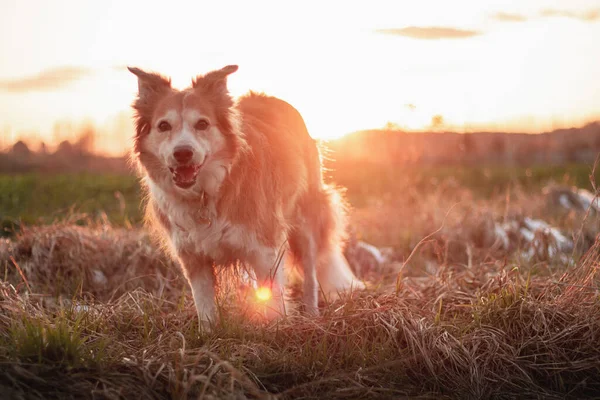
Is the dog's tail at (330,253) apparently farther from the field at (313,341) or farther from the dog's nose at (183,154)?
the dog's nose at (183,154)

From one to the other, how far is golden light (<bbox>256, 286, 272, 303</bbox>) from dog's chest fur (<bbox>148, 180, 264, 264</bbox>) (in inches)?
10.8

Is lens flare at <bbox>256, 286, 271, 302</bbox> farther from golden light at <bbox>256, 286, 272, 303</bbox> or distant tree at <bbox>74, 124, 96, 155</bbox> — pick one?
distant tree at <bbox>74, 124, 96, 155</bbox>

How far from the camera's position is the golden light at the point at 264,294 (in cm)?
416

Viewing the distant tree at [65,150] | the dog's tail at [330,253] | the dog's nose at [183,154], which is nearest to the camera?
the dog's nose at [183,154]

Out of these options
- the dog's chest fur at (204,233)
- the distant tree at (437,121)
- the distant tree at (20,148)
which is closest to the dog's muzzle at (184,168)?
the dog's chest fur at (204,233)

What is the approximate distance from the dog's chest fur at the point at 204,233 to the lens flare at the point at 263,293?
27 cm

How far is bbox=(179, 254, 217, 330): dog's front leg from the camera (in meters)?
4.16

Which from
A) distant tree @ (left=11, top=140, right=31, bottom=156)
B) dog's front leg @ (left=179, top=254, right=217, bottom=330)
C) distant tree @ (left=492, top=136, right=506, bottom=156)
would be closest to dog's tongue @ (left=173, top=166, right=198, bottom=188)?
dog's front leg @ (left=179, top=254, right=217, bottom=330)

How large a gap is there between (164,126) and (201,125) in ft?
0.91

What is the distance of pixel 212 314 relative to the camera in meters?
4.00

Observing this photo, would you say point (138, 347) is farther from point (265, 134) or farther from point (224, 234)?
point (265, 134)

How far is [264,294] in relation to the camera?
418cm

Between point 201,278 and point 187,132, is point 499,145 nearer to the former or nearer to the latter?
point 201,278

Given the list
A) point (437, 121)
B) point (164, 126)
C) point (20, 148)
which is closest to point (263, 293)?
point (164, 126)
